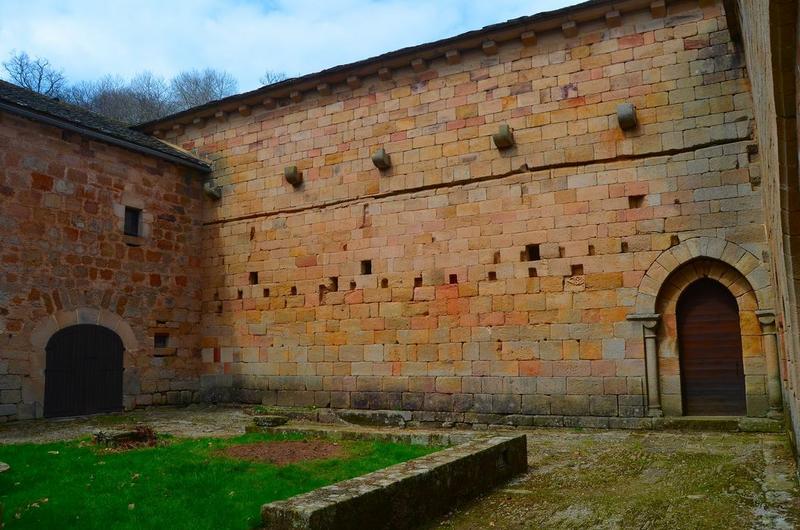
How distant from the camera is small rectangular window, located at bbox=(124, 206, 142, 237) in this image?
1233cm

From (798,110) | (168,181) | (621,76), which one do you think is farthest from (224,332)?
(798,110)

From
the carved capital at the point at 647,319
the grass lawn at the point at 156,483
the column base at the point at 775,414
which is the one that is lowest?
the grass lawn at the point at 156,483

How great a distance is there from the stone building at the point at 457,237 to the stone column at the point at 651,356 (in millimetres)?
26

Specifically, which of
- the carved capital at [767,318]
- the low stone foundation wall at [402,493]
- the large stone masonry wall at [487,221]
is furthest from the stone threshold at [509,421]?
the low stone foundation wall at [402,493]

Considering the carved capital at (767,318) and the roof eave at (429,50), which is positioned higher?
the roof eave at (429,50)

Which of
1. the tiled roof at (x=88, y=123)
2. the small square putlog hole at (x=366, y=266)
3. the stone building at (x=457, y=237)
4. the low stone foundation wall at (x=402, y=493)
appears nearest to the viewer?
the low stone foundation wall at (x=402, y=493)

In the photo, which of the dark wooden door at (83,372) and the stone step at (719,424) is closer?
the stone step at (719,424)

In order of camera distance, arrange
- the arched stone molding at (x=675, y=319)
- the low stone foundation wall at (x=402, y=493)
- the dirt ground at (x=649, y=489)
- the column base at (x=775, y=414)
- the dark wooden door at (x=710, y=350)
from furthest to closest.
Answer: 1. the dark wooden door at (x=710, y=350)
2. the arched stone molding at (x=675, y=319)
3. the column base at (x=775, y=414)
4. the dirt ground at (x=649, y=489)
5. the low stone foundation wall at (x=402, y=493)

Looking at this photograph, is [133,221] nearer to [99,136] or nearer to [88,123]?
[99,136]

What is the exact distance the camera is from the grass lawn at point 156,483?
4.33m

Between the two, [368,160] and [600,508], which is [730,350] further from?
[368,160]

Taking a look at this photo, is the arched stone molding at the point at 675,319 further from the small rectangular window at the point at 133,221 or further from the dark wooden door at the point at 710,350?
the small rectangular window at the point at 133,221

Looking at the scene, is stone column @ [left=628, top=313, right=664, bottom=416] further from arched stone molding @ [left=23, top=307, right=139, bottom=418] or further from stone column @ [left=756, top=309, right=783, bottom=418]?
arched stone molding @ [left=23, top=307, right=139, bottom=418]

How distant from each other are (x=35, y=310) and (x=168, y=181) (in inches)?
149
